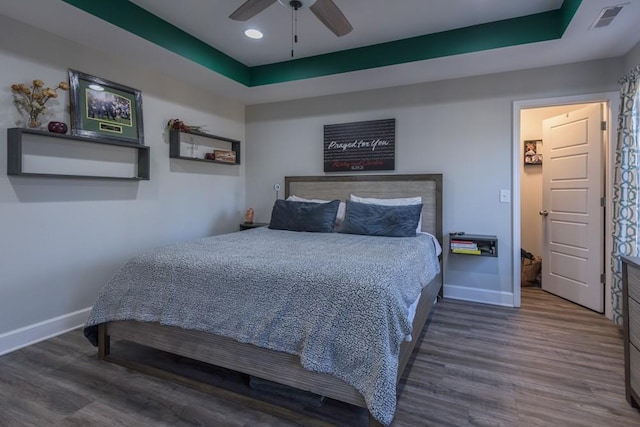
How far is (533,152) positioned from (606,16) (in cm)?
245

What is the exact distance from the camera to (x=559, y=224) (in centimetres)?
383

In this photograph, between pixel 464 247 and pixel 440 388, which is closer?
pixel 440 388

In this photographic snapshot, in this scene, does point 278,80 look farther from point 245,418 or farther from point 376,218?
point 245,418

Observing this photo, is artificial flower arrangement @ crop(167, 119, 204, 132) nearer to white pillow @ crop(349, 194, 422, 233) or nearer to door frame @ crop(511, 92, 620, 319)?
white pillow @ crop(349, 194, 422, 233)

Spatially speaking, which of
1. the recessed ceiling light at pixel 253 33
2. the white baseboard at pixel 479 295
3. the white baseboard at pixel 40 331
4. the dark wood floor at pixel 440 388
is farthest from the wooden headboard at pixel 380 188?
the white baseboard at pixel 40 331

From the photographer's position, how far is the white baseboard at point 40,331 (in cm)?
247

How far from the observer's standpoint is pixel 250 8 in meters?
2.22

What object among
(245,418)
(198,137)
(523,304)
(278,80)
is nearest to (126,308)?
(245,418)

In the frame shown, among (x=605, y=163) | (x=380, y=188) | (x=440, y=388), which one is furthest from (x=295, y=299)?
(x=605, y=163)

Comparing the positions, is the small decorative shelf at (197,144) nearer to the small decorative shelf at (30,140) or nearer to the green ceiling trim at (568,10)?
the small decorative shelf at (30,140)

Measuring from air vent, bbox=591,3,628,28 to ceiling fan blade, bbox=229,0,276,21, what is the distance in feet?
7.54

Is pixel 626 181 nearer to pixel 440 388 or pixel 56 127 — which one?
pixel 440 388

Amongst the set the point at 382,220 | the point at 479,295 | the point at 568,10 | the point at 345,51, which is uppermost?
the point at 345,51

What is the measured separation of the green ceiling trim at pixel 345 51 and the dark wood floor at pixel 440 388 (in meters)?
2.47
